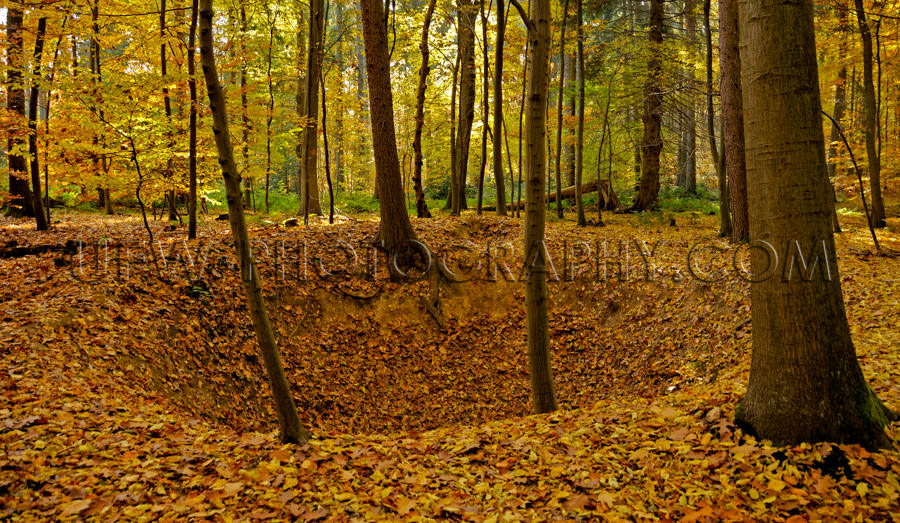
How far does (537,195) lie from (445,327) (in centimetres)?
460

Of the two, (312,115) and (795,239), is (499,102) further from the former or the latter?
(795,239)

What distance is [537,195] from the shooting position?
4.30 meters

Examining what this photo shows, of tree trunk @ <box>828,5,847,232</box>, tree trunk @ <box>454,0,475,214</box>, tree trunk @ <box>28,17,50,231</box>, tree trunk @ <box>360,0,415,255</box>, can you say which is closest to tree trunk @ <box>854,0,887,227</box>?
tree trunk @ <box>828,5,847,232</box>

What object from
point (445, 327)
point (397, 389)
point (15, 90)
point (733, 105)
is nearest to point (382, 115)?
point (445, 327)

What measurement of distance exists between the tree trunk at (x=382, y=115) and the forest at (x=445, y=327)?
0.05m

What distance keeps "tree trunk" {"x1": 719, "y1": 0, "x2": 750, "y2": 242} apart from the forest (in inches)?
1.5

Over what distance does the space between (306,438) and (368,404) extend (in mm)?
2802

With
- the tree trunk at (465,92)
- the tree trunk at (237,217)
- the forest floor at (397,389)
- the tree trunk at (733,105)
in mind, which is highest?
the tree trunk at (465,92)

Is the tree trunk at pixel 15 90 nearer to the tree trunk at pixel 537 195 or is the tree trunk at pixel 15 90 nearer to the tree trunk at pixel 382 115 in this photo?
the tree trunk at pixel 382 115

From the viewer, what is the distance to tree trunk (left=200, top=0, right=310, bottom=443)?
11.4 feet

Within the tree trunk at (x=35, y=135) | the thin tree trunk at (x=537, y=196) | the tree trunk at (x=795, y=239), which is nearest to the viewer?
the tree trunk at (x=795, y=239)

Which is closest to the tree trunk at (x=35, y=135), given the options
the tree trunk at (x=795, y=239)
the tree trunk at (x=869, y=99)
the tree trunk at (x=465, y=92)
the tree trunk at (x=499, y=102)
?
the tree trunk at (x=499, y=102)

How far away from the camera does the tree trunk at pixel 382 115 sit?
799 cm

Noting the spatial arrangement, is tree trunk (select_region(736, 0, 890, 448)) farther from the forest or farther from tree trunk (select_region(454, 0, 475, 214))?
tree trunk (select_region(454, 0, 475, 214))
